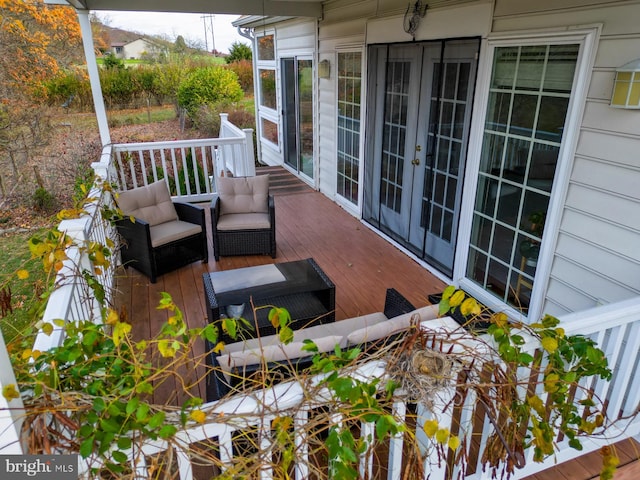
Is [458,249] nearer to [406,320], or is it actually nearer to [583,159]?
[583,159]

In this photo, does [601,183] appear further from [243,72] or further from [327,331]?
[243,72]

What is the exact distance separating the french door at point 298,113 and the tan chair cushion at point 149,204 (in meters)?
3.51

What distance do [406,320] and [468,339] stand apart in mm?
863

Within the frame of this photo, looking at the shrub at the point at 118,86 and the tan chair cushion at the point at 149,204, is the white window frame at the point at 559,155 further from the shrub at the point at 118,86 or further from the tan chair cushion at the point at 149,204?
→ the shrub at the point at 118,86

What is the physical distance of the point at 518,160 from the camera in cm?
327

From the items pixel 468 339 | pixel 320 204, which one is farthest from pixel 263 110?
pixel 468 339

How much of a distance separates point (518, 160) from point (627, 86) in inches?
37.0

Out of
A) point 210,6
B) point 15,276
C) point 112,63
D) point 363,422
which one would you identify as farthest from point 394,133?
point 112,63

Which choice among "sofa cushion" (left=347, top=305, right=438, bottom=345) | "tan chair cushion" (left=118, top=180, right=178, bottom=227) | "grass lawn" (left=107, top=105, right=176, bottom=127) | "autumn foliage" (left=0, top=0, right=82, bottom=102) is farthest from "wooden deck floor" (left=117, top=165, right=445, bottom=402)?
"grass lawn" (left=107, top=105, right=176, bottom=127)

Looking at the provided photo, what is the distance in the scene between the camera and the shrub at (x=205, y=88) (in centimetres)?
1387

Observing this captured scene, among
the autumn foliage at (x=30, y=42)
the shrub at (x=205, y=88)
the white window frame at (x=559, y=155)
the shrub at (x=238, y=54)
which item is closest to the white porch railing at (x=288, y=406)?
the white window frame at (x=559, y=155)

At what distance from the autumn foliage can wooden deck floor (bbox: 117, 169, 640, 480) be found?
247 inches

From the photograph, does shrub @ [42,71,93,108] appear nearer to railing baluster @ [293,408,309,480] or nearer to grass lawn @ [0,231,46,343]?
grass lawn @ [0,231,46,343]

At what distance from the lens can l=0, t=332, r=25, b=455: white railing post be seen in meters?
1.02
